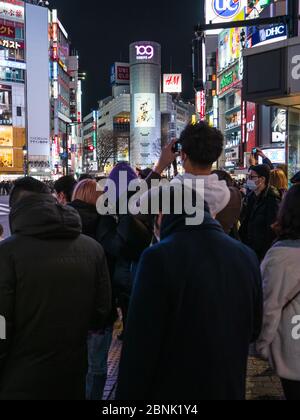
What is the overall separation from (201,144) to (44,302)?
3.95 ft

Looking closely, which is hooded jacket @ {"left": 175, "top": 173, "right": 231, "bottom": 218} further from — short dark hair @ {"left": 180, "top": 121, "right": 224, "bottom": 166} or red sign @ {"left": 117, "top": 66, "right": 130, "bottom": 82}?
red sign @ {"left": 117, "top": 66, "right": 130, "bottom": 82}

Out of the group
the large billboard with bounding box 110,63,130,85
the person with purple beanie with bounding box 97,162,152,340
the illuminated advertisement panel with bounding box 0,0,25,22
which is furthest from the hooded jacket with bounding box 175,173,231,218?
the large billboard with bounding box 110,63,130,85

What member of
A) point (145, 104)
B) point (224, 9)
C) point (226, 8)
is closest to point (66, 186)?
point (226, 8)

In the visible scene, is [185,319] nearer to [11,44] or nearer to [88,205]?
[88,205]

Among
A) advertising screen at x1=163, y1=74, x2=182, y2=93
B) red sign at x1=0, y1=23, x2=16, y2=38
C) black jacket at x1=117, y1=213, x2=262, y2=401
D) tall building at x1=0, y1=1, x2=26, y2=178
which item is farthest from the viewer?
advertising screen at x1=163, y1=74, x2=182, y2=93

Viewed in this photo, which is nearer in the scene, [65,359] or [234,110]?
[65,359]

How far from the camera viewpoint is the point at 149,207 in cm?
254

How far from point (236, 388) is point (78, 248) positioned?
1179 millimetres

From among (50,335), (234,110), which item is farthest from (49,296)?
(234,110)

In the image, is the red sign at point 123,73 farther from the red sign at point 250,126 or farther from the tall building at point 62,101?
the red sign at point 250,126

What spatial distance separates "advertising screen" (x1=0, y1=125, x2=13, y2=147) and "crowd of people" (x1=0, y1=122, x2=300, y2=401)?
7591cm

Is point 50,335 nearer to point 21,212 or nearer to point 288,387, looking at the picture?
point 21,212

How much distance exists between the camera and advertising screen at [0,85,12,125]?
7469 centimetres

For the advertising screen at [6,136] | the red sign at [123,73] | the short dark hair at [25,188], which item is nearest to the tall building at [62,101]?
the advertising screen at [6,136]
